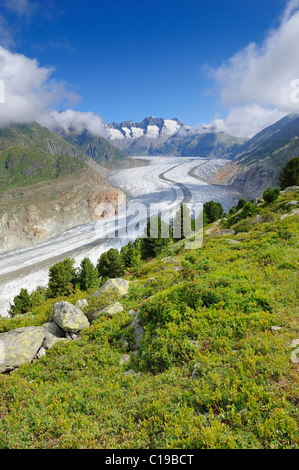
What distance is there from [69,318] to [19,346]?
2417mm

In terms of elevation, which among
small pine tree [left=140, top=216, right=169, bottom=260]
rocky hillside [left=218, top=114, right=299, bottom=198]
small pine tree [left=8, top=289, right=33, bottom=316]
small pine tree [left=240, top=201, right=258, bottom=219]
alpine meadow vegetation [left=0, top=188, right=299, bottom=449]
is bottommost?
small pine tree [left=8, top=289, right=33, bottom=316]

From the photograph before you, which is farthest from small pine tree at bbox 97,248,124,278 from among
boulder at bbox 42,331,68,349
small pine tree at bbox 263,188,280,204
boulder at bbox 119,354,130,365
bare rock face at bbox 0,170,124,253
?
bare rock face at bbox 0,170,124,253

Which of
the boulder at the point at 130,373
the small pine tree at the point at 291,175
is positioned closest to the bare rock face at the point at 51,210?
the small pine tree at the point at 291,175

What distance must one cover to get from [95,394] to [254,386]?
13.9 ft

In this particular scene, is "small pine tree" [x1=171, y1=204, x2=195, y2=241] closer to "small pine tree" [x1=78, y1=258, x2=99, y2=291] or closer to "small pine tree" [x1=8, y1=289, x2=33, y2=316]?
"small pine tree" [x1=78, y1=258, x2=99, y2=291]

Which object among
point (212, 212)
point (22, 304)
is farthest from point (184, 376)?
point (212, 212)

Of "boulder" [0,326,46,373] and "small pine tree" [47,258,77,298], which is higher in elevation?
"boulder" [0,326,46,373]

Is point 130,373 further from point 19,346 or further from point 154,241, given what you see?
point 154,241

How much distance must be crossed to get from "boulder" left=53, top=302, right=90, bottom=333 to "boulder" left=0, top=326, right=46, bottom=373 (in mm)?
1027

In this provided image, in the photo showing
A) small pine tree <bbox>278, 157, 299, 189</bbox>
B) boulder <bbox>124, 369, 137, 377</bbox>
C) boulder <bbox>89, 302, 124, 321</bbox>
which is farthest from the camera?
small pine tree <bbox>278, 157, 299, 189</bbox>

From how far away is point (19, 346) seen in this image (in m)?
9.52

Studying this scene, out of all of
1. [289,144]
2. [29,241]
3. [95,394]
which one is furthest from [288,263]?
[289,144]

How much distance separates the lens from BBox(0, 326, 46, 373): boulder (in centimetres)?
912

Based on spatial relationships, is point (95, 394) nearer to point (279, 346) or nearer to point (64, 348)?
point (64, 348)
